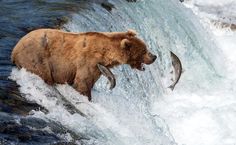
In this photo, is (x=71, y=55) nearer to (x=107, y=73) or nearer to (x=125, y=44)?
(x=107, y=73)

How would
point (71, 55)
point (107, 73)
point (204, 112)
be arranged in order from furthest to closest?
point (204, 112) → point (71, 55) → point (107, 73)

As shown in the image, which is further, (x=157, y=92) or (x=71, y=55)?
(x=157, y=92)

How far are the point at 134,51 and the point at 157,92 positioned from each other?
2897 mm

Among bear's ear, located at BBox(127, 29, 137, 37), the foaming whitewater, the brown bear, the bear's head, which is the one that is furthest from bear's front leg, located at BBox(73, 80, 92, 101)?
the foaming whitewater

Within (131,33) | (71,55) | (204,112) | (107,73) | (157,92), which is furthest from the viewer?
(157,92)

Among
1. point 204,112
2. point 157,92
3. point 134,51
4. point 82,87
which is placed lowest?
point 157,92

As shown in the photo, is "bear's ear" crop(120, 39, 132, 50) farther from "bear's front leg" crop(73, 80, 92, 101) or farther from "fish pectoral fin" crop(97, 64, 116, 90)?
"bear's front leg" crop(73, 80, 92, 101)

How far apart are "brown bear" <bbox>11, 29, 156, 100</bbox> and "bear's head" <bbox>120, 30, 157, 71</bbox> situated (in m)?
0.01

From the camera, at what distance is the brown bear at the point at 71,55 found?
5.98 m

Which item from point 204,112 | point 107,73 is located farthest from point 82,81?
point 204,112

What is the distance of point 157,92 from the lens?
9023mm

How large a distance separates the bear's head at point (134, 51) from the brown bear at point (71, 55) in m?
0.01

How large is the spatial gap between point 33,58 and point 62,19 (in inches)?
90.8

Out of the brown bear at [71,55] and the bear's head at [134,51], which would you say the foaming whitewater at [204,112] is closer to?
the bear's head at [134,51]
